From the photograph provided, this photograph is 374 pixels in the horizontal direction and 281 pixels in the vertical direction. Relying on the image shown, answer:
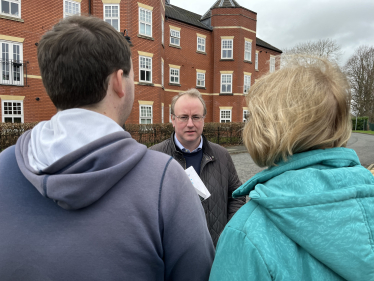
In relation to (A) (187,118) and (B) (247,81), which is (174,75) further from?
(A) (187,118)

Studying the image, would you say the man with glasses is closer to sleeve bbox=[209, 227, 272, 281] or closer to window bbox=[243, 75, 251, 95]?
sleeve bbox=[209, 227, 272, 281]

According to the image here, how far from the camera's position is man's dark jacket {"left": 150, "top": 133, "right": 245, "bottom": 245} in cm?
245

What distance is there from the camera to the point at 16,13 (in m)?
16.1

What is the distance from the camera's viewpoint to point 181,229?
101 cm

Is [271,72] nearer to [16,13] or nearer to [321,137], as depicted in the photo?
[321,137]

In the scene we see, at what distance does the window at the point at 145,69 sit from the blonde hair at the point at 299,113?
1991 cm

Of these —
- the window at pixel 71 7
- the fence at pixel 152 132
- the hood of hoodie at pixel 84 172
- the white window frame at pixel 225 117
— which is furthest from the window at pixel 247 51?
the hood of hoodie at pixel 84 172

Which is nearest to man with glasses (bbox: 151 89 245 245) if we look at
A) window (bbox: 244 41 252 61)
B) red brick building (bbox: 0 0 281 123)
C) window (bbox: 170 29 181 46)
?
red brick building (bbox: 0 0 281 123)

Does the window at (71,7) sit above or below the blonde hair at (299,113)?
above

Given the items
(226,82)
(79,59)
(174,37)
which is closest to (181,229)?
(79,59)

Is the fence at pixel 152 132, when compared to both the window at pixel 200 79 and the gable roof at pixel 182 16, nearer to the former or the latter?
the window at pixel 200 79

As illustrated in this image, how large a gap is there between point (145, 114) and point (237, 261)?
20.0 m

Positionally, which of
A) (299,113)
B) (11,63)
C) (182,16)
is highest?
(182,16)

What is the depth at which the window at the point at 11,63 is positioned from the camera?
15.7m
